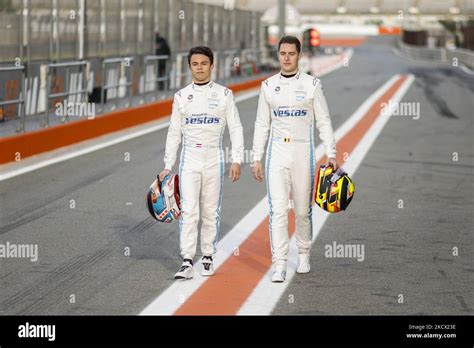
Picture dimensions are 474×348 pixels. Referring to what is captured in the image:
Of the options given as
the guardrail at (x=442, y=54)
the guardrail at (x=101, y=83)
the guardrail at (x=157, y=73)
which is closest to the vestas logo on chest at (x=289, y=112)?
the guardrail at (x=101, y=83)

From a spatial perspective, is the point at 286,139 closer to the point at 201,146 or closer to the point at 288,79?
the point at 288,79

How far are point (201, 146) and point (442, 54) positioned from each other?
65080mm

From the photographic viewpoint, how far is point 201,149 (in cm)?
877

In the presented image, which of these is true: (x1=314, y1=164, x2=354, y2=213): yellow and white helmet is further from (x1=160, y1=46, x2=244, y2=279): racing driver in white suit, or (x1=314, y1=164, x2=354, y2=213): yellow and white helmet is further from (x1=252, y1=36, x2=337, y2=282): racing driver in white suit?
(x1=160, y1=46, x2=244, y2=279): racing driver in white suit

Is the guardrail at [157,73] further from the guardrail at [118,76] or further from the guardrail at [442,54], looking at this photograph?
the guardrail at [442,54]

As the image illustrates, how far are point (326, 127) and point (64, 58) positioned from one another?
1516 cm

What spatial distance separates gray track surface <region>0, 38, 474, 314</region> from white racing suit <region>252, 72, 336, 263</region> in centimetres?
54

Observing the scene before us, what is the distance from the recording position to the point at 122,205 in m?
12.6

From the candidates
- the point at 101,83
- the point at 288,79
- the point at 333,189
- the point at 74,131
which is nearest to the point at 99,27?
the point at 101,83

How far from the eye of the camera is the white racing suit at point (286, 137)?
8703mm

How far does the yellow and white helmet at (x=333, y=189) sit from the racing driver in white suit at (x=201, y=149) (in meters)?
0.61

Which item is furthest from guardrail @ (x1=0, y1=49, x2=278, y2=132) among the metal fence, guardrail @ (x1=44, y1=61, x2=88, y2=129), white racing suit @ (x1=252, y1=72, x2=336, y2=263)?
white racing suit @ (x1=252, y1=72, x2=336, y2=263)
